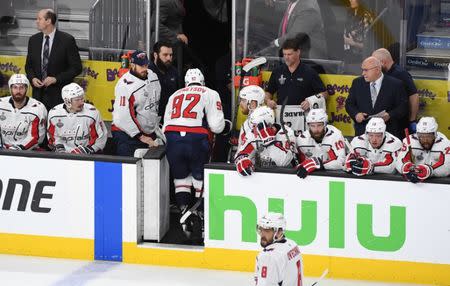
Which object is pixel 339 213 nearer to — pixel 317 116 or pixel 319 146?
pixel 319 146

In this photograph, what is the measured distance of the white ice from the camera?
416 inches

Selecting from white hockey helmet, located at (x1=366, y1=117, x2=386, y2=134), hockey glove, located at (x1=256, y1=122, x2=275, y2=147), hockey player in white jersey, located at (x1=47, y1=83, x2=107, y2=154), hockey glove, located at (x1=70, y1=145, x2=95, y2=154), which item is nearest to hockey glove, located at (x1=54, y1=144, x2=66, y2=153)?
hockey player in white jersey, located at (x1=47, y1=83, x2=107, y2=154)

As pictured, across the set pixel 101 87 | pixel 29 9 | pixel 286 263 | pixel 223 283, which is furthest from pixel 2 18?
pixel 286 263

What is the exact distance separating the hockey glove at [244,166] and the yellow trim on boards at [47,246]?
142 cm

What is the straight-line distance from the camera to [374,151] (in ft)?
35.1

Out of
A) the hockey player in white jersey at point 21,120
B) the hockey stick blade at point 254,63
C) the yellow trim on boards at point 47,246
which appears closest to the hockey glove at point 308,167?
the hockey stick blade at point 254,63

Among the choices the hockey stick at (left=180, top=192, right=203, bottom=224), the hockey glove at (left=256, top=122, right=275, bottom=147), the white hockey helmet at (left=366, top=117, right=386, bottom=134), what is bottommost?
the hockey stick at (left=180, top=192, right=203, bottom=224)

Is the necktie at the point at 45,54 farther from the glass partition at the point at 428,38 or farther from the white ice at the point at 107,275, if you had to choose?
the glass partition at the point at 428,38

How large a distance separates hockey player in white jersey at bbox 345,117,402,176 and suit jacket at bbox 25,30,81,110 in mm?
2922

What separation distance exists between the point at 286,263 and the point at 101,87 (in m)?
4.86

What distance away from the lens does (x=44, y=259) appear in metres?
11.2

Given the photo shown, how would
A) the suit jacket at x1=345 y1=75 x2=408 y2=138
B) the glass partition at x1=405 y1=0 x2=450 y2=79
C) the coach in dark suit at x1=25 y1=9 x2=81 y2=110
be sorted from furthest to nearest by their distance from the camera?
the coach in dark suit at x1=25 y1=9 x2=81 y2=110, the glass partition at x1=405 y1=0 x2=450 y2=79, the suit jacket at x1=345 y1=75 x2=408 y2=138

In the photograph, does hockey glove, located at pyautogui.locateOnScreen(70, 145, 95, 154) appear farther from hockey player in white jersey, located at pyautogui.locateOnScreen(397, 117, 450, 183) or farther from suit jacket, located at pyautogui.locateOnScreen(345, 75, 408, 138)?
hockey player in white jersey, located at pyautogui.locateOnScreen(397, 117, 450, 183)

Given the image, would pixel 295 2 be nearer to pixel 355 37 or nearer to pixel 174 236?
pixel 355 37
